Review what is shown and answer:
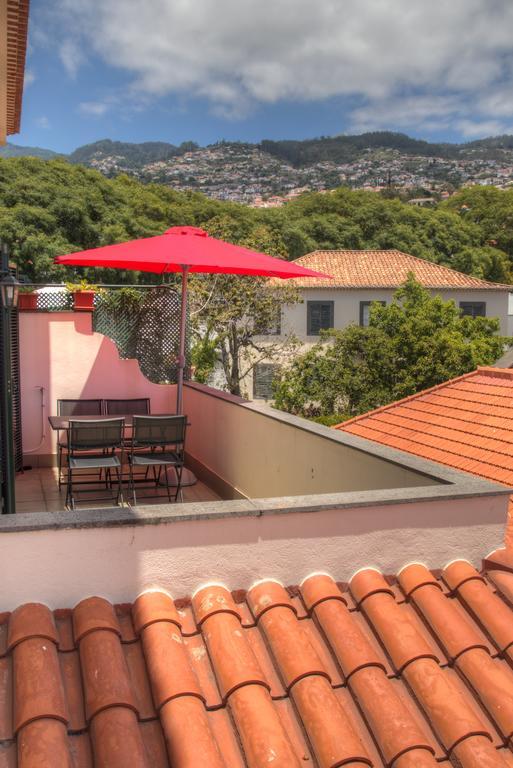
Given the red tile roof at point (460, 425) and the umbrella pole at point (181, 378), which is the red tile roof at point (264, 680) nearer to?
the umbrella pole at point (181, 378)

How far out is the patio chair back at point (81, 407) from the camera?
8.04m

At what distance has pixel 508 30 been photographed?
139500mm

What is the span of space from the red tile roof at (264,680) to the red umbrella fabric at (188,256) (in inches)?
148

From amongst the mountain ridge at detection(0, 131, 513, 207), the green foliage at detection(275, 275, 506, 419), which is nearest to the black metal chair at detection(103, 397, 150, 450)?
the green foliage at detection(275, 275, 506, 419)

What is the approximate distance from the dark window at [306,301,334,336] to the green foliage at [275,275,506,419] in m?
9.34

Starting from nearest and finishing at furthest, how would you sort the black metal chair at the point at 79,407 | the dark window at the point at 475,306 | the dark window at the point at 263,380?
the black metal chair at the point at 79,407 → the dark window at the point at 263,380 → the dark window at the point at 475,306

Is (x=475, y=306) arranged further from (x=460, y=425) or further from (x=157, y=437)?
(x=157, y=437)

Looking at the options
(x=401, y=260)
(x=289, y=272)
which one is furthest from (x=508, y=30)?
(x=289, y=272)

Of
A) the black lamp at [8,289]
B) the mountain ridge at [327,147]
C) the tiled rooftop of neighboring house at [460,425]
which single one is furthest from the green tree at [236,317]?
the mountain ridge at [327,147]

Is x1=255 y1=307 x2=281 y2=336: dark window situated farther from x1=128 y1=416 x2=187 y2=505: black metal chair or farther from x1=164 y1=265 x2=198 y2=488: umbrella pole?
x1=128 y1=416 x2=187 y2=505: black metal chair

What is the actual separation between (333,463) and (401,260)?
4132 centimetres

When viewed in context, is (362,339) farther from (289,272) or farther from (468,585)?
(468,585)

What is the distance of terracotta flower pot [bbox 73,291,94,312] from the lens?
8453 millimetres

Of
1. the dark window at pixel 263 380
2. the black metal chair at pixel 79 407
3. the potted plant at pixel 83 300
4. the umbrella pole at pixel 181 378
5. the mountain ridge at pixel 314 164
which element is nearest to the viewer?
the umbrella pole at pixel 181 378
